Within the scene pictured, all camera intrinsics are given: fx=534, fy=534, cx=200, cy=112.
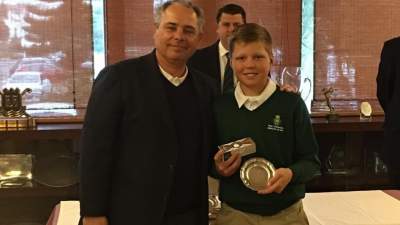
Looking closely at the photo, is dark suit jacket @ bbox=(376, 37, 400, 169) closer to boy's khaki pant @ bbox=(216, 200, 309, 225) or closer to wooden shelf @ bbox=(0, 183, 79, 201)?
boy's khaki pant @ bbox=(216, 200, 309, 225)

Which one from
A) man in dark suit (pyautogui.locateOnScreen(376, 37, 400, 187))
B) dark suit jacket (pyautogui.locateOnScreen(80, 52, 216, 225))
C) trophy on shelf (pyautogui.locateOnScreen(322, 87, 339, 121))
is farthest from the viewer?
trophy on shelf (pyautogui.locateOnScreen(322, 87, 339, 121))

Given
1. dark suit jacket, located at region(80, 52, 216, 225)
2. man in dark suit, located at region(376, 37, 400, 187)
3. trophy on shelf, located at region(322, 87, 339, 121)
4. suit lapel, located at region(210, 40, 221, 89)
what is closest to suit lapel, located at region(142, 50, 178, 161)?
dark suit jacket, located at region(80, 52, 216, 225)

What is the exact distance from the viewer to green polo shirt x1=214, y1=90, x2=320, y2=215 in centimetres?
186

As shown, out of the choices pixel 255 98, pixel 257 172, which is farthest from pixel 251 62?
pixel 257 172

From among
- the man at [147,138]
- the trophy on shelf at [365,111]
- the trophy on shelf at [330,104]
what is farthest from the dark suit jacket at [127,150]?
the trophy on shelf at [365,111]

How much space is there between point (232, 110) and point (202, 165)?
0.23 metres

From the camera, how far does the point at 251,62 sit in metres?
1.84

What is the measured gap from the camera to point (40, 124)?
3615 mm

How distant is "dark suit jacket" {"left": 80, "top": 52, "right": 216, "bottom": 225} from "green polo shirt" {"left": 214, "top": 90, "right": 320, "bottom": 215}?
0.27 metres

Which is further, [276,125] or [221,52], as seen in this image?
[221,52]

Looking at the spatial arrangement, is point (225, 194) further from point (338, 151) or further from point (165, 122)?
point (338, 151)

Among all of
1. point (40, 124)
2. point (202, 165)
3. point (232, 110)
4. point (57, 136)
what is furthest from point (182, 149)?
point (40, 124)

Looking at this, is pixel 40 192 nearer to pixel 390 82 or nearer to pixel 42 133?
pixel 42 133

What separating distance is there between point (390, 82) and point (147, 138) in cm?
213
